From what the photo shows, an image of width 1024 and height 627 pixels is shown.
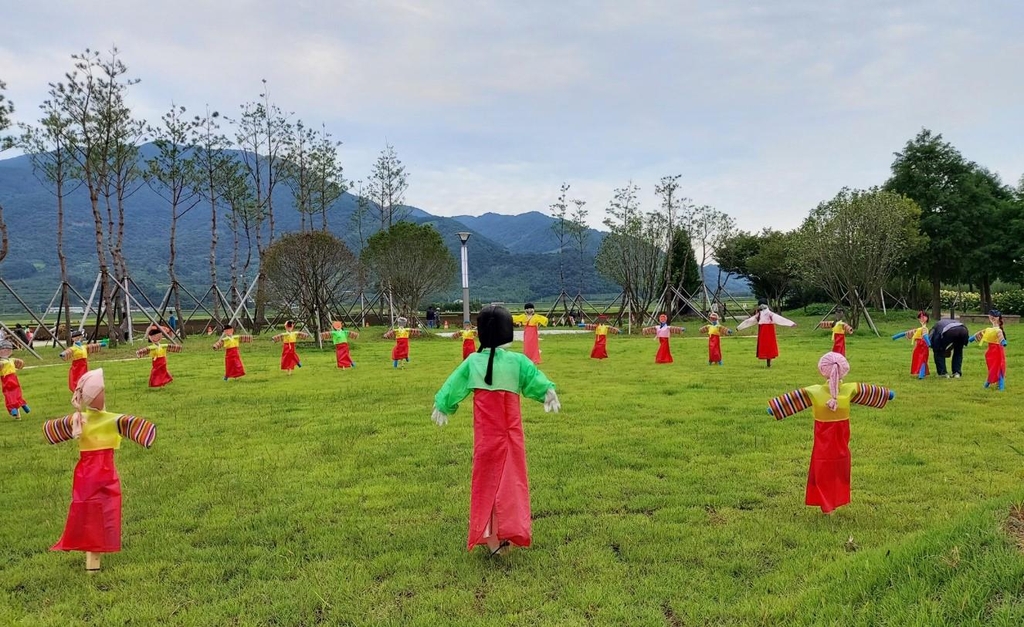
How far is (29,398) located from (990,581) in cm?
1668

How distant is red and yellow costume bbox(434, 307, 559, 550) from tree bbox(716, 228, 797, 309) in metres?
42.0

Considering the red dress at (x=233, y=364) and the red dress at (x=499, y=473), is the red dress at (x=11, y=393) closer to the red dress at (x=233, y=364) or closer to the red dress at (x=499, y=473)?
the red dress at (x=233, y=364)

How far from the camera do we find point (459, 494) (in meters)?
6.48

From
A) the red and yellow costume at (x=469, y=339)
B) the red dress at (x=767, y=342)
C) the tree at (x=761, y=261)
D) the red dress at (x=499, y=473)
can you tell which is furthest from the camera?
the tree at (x=761, y=261)

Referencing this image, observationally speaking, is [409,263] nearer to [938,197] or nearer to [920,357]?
[920,357]

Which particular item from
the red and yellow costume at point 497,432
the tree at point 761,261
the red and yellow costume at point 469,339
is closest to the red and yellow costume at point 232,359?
the red and yellow costume at point 469,339

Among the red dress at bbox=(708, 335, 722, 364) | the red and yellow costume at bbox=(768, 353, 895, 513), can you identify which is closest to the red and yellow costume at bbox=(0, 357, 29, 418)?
the red and yellow costume at bbox=(768, 353, 895, 513)

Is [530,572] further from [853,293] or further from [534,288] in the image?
[534,288]

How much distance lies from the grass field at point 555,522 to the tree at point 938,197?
27.5 meters

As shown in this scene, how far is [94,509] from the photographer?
500 cm

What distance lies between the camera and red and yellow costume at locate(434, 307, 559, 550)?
488cm

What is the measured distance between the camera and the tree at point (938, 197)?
3428 cm

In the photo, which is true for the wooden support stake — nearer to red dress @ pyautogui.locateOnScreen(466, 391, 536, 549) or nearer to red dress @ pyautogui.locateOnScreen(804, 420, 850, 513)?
red dress @ pyautogui.locateOnScreen(466, 391, 536, 549)

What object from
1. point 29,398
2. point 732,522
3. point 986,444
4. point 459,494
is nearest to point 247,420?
point 459,494
